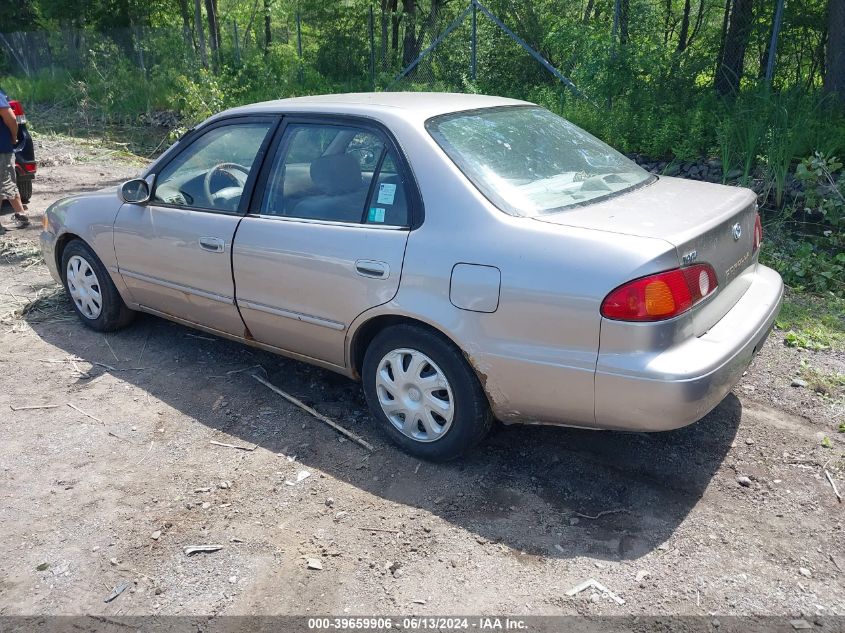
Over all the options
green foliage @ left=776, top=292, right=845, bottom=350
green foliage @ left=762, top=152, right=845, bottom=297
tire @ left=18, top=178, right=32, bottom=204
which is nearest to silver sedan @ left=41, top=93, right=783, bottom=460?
green foliage @ left=776, top=292, right=845, bottom=350

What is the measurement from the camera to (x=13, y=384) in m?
4.74

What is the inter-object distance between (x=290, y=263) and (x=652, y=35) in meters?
9.04

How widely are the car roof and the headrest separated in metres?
0.25

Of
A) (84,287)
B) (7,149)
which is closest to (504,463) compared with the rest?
(84,287)

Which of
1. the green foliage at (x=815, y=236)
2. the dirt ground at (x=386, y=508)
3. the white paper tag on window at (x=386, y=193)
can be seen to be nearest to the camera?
the dirt ground at (x=386, y=508)

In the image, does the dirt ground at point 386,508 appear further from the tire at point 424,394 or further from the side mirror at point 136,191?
the side mirror at point 136,191

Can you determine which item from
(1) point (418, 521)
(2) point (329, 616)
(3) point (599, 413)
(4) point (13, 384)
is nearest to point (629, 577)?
(3) point (599, 413)

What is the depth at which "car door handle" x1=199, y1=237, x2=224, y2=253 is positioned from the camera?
168 inches

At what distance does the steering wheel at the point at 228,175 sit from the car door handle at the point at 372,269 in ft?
3.56

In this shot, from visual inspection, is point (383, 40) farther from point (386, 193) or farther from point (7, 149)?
point (386, 193)

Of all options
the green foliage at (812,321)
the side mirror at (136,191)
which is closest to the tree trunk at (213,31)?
the side mirror at (136,191)

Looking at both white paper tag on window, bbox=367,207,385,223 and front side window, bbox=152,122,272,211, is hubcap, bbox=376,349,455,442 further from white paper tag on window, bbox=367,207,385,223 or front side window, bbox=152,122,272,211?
front side window, bbox=152,122,272,211

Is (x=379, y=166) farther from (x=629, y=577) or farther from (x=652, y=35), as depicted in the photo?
(x=652, y=35)

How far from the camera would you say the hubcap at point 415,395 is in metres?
3.57
